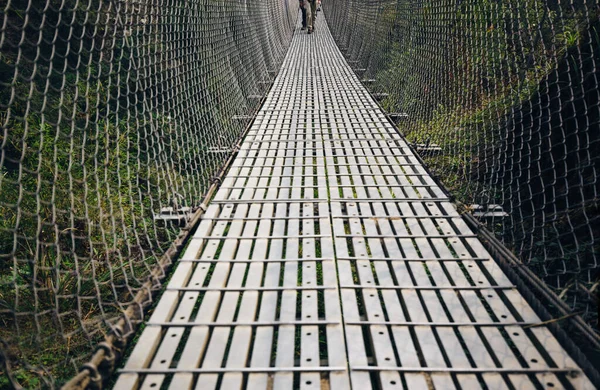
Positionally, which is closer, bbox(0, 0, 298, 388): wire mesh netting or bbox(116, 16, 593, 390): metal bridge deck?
bbox(116, 16, 593, 390): metal bridge deck

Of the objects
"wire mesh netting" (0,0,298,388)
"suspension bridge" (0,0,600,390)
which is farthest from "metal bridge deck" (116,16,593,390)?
"wire mesh netting" (0,0,298,388)

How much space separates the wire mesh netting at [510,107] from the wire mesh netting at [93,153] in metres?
1.72

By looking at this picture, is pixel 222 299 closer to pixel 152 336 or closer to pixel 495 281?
pixel 152 336

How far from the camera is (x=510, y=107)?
11.2 ft

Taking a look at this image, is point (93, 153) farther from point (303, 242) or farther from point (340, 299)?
point (340, 299)

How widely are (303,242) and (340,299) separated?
1.47 ft

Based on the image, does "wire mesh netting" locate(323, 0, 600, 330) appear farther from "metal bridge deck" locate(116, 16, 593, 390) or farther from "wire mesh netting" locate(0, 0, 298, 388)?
"wire mesh netting" locate(0, 0, 298, 388)

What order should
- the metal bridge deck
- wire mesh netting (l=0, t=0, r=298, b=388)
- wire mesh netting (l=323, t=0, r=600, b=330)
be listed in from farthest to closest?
wire mesh netting (l=323, t=0, r=600, b=330)
wire mesh netting (l=0, t=0, r=298, b=388)
the metal bridge deck

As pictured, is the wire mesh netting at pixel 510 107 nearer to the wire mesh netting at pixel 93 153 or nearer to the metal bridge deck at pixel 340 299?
the metal bridge deck at pixel 340 299

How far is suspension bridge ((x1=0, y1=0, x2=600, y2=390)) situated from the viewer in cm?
146

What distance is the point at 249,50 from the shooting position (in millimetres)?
5973

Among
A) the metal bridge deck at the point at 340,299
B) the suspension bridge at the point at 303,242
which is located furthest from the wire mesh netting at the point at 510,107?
the metal bridge deck at the point at 340,299

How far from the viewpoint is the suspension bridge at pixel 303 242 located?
1.46 meters

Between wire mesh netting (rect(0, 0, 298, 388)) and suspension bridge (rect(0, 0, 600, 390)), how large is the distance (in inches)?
1.1
